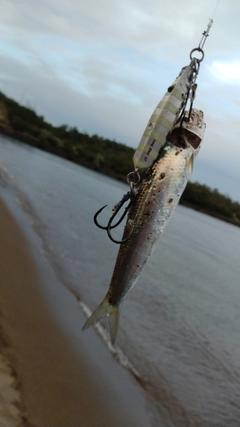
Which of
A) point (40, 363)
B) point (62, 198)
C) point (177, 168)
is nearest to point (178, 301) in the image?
point (40, 363)

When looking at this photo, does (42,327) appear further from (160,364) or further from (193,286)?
(193,286)

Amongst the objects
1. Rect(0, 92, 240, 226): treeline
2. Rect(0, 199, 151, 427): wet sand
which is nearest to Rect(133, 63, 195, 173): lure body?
Rect(0, 199, 151, 427): wet sand

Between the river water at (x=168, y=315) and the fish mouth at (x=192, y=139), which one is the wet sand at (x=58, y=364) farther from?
the fish mouth at (x=192, y=139)

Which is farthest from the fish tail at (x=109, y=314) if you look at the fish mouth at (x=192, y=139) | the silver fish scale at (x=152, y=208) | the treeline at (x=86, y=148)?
the treeline at (x=86, y=148)

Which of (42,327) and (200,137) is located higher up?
(200,137)

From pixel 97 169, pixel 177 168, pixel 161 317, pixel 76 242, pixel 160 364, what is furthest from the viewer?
pixel 97 169

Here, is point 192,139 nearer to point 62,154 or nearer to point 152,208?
point 152,208

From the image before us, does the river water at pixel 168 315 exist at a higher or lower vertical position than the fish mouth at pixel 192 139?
lower
